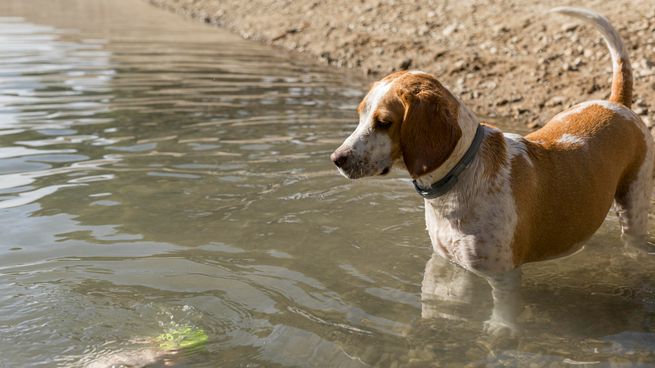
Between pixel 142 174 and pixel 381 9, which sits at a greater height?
pixel 381 9

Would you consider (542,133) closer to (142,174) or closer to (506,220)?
(506,220)

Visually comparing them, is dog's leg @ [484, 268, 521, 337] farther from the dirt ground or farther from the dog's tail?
the dirt ground

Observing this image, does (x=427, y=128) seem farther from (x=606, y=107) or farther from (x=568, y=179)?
(x=606, y=107)

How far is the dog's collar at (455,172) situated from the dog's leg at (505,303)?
698mm

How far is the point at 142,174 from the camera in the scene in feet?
27.6

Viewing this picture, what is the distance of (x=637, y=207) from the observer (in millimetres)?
6082

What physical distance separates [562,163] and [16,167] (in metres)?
6.17

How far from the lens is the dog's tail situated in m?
6.05

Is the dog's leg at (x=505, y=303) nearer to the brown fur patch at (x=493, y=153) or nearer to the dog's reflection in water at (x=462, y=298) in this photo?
the dog's reflection in water at (x=462, y=298)

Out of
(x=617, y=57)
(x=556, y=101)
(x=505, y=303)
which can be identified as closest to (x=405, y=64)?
(x=556, y=101)

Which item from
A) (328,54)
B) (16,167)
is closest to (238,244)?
(16,167)

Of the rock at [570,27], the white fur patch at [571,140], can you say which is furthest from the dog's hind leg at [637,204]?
the rock at [570,27]

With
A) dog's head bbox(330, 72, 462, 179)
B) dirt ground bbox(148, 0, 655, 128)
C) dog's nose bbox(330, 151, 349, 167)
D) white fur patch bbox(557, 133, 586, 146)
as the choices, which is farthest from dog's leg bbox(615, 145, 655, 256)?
dirt ground bbox(148, 0, 655, 128)

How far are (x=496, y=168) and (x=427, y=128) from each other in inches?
26.7
